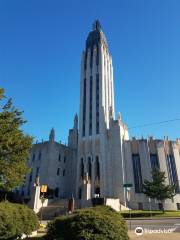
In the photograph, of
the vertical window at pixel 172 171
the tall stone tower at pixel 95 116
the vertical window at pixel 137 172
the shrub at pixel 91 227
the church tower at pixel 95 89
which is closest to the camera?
the shrub at pixel 91 227

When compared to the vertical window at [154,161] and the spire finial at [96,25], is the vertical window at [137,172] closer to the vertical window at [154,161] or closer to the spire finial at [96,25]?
the vertical window at [154,161]

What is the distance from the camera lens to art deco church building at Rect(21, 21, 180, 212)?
59.7 metres

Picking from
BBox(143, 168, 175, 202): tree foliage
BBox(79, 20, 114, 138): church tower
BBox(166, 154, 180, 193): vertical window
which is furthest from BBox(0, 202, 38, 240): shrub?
BBox(79, 20, 114, 138): church tower

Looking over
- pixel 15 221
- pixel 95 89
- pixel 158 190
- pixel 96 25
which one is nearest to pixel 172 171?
pixel 158 190

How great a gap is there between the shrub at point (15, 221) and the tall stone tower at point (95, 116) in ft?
140

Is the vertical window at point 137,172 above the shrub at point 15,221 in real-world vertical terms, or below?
above

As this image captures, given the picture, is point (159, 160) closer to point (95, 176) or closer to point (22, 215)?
point (95, 176)

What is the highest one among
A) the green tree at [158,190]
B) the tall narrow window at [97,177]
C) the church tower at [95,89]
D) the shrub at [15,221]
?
the church tower at [95,89]

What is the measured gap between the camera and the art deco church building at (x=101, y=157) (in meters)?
59.7

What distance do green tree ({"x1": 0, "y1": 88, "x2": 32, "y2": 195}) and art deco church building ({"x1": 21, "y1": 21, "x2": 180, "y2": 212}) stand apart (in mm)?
30144

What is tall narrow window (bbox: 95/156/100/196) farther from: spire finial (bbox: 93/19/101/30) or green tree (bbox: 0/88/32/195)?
spire finial (bbox: 93/19/101/30)

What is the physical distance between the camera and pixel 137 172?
60.9m

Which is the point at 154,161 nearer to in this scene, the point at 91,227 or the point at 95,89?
the point at 95,89

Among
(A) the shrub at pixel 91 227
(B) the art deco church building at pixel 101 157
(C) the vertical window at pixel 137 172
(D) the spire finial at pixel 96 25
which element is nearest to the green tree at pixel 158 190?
(B) the art deco church building at pixel 101 157
